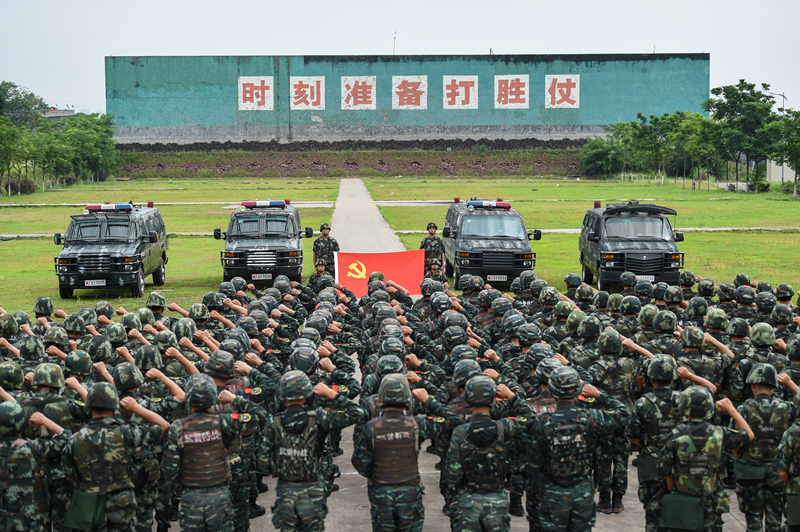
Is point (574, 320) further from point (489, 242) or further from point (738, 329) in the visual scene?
point (489, 242)

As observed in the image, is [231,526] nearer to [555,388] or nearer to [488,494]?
[488,494]

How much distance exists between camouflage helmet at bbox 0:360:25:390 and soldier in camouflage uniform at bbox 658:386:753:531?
5.25m

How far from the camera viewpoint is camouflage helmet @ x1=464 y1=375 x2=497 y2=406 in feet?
19.7

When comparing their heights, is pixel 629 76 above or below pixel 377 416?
above

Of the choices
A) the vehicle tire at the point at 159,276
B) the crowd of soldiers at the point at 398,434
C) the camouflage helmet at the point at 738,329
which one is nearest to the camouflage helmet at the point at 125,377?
Answer: the crowd of soldiers at the point at 398,434

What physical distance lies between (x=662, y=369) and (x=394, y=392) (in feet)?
7.47

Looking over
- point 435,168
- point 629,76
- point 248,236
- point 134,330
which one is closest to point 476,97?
point 435,168

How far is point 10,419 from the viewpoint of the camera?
5.95 meters

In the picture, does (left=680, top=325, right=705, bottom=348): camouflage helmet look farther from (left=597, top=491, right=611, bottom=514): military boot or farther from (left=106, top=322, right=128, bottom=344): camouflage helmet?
(left=106, top=322, right=128, bottom=344): camouflage helmet

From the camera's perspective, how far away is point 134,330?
8.63 metres

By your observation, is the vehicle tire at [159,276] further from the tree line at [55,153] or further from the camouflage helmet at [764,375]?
the tree line at [55,153]

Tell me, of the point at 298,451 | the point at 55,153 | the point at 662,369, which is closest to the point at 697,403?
the point at 662,369

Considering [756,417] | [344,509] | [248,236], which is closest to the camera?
[756,417]

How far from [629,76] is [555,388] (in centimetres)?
9193
